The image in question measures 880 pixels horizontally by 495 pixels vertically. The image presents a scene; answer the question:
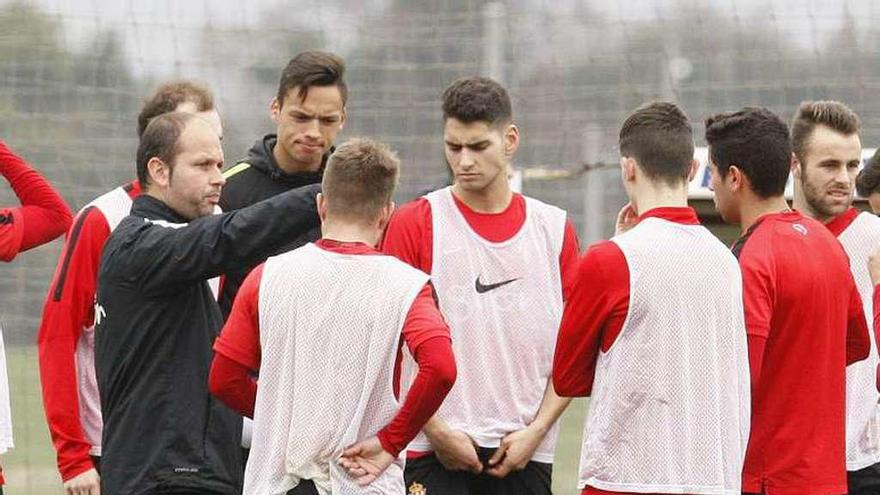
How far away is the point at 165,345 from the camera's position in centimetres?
558

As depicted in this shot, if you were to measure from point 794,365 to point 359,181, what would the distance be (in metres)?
1.56

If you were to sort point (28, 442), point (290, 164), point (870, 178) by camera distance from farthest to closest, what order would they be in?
point (28, 442), point (290, 164), point (870, 178)

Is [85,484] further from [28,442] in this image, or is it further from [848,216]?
[28,442]

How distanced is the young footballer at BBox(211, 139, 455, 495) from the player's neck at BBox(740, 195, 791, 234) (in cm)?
120

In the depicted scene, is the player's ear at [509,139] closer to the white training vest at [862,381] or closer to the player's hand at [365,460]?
the white training vest at [862,381]

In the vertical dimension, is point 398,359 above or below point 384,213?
below

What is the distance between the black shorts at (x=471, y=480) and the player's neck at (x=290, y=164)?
1231mm

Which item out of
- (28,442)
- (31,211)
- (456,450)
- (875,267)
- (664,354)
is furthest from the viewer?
(28,442)

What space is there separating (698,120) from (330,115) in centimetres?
347

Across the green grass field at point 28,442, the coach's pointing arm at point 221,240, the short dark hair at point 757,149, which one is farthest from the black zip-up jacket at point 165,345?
the green grass field at point 28,442

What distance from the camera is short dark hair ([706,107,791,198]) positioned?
18.5 feet

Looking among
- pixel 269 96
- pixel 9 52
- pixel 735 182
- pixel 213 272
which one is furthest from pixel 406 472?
pixel 9 52

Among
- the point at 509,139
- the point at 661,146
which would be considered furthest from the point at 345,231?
the point at 509,139

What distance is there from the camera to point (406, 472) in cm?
615
